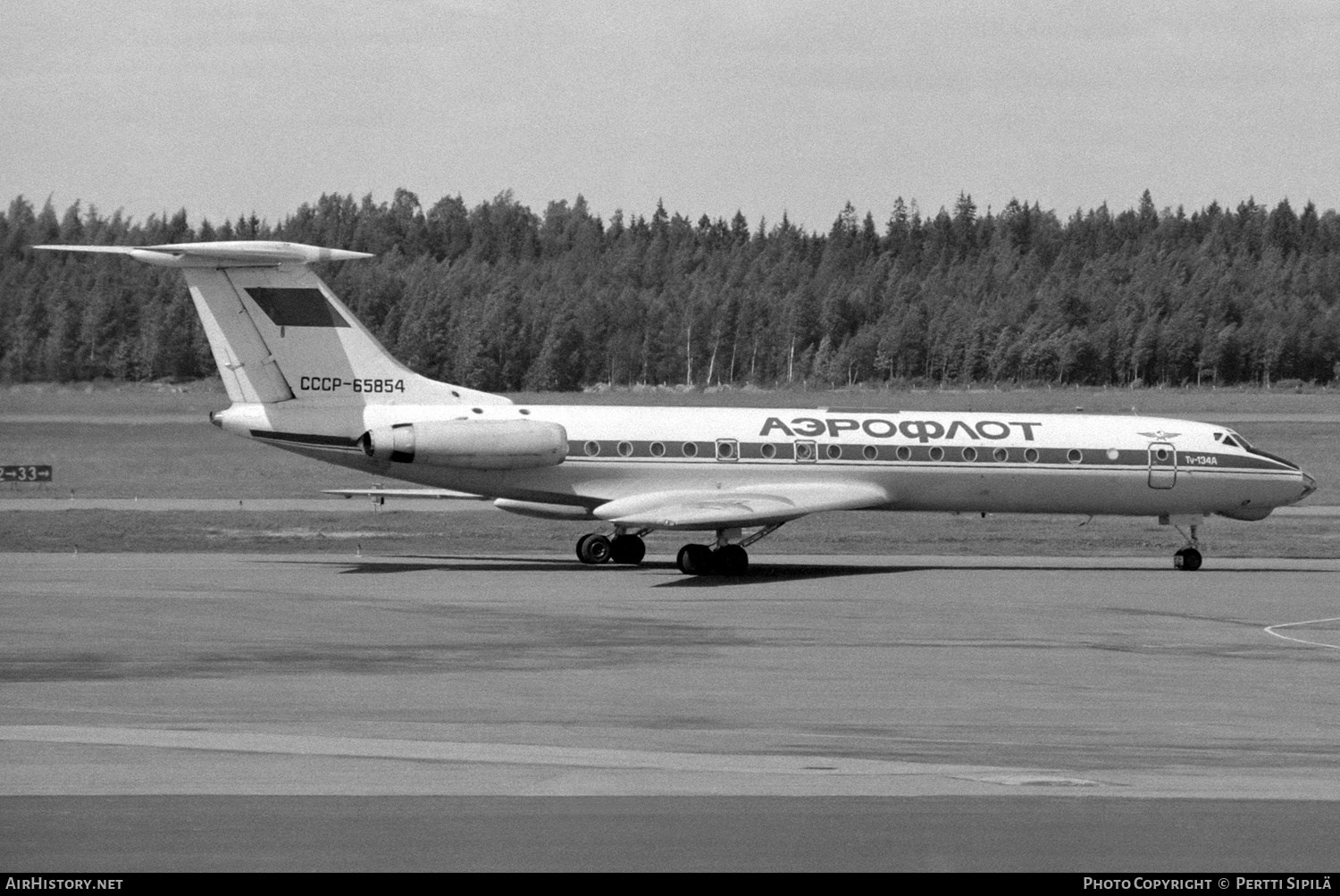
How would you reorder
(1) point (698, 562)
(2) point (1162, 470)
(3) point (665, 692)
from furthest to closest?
(2) point (1162, 470) < (1) point (698, 562) < (3) point (665, 692)

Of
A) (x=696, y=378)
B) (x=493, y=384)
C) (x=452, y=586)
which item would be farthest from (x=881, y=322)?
(x=452, y=586)

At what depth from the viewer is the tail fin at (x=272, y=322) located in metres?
32.1

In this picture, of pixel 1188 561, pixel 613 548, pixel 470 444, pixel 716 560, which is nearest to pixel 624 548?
pixel 613 548

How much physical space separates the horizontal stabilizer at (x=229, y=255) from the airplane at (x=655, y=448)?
0.14 ft

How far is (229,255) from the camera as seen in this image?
104 feet

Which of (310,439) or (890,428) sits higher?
(890,428)

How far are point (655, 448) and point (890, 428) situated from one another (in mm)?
4841

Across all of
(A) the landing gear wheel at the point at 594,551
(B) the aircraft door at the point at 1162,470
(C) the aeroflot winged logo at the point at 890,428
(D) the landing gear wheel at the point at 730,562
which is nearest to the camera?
(D) the landing gear wheel at the point at 730,562

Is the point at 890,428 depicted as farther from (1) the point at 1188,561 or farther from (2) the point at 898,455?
(1) the point at 1188,561

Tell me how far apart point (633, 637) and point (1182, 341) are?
371ft

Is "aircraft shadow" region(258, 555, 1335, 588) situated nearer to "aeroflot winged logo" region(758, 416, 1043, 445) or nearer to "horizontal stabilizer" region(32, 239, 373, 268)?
"aeroflot winged logo" region(758, 416, 1043, 445)

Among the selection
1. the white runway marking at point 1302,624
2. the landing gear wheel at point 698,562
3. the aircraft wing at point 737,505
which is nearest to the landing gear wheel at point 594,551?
the aircraft wing at point 737,505

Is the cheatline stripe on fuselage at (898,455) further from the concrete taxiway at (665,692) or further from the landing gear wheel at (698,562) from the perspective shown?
the concrete taxiway at (665,692)

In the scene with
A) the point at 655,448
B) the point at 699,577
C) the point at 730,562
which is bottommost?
the point at 699,577
